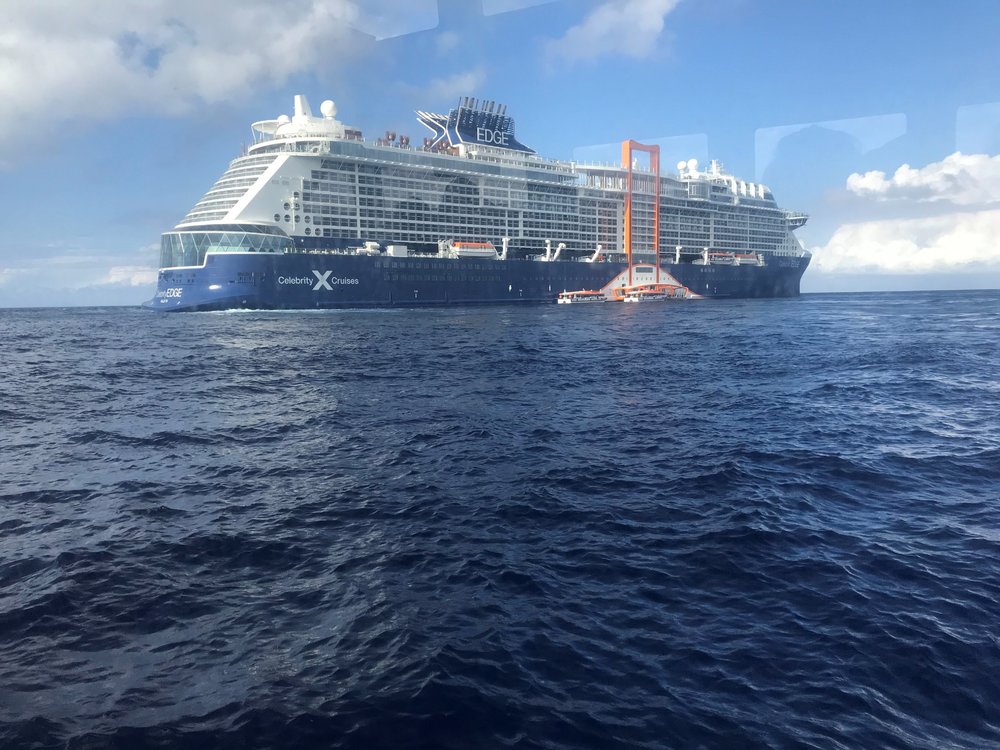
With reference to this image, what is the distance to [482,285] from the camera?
65.5m

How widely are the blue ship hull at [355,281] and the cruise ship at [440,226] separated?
0.42 feet

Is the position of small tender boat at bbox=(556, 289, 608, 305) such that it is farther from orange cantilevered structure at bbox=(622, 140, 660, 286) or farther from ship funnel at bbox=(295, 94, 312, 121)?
ship funnel at bbox=(295, 94, 312, 121)

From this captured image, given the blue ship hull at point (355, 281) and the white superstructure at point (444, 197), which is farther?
the white superstructure at point (444, 197)

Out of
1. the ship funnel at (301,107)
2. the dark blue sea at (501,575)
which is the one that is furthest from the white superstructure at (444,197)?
the dark blue sea at (501,575)

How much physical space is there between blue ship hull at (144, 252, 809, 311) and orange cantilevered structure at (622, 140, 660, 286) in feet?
22.9

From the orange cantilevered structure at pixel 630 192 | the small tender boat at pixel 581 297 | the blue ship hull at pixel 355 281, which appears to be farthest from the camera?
the orange cantilevered structure at pixel 630 192

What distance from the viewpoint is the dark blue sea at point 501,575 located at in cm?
451

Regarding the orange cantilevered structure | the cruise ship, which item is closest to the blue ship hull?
the cruise ship

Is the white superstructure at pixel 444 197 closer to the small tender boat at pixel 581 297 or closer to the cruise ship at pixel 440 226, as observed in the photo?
the cruise ship at pixel 440 226

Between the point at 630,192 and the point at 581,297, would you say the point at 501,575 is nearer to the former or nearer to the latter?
the point at 581,297

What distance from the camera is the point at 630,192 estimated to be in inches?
3209

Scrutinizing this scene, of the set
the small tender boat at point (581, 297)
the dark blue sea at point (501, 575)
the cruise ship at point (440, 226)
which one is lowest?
the dark blue sea at point (501, 575)

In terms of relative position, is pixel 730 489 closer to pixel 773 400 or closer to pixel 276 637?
pixel 276 637

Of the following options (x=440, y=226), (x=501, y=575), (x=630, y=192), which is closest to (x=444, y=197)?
(x=440, y=226)
